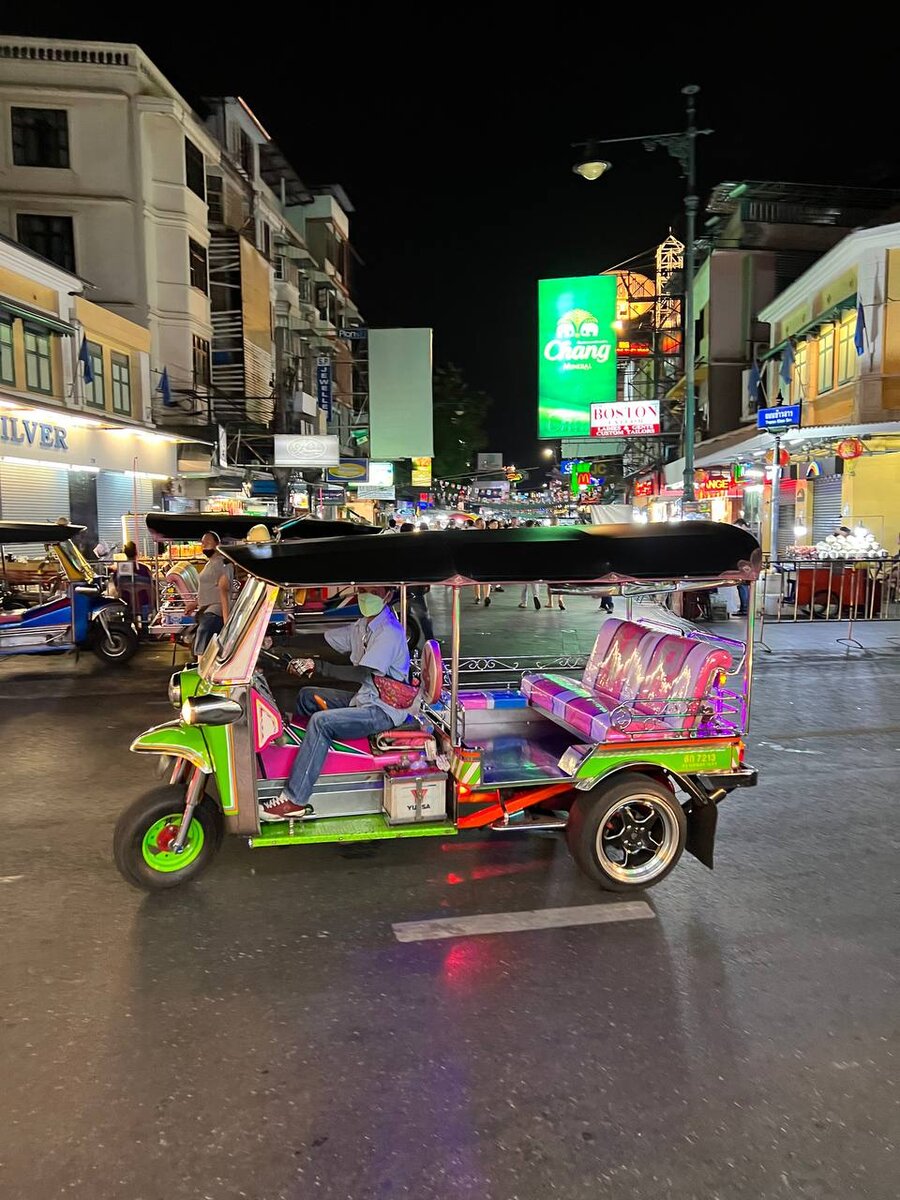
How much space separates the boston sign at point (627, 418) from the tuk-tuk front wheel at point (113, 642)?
16510 millimetres

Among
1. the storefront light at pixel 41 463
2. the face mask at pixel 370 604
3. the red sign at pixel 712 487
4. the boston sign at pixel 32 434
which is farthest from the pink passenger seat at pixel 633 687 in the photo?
the red sign at pixel 712 487

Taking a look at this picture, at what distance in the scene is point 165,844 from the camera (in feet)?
15.6

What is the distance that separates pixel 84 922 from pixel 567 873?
9.41 ft

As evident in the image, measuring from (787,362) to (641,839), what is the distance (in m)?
22.3

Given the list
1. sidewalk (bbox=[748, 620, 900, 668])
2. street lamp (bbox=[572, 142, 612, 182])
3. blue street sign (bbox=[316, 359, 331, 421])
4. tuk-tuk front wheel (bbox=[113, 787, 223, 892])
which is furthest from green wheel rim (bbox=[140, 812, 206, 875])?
blue street sign (bbox=[316, 359, 331, 421])

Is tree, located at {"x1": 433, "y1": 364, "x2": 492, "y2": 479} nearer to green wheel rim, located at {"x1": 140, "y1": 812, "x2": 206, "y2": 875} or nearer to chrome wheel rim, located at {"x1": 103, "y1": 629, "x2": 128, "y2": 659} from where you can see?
chrome wheel rim, located at {"x1": 103, "y1": 629, "x2": 128, "y2": 659}

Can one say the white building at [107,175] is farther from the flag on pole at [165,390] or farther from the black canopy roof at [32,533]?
the black canopy roof at [32,533]

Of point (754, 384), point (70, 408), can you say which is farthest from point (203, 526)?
point (754, 384)

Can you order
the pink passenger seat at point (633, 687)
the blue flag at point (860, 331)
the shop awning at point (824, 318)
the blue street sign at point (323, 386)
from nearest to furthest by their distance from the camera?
the pink passenger seat at point (633, 687)
the blue flag at point (860, 331)
the shop awning at point (824, 318)
the blue street sign at point (323, 386)

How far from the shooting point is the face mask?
5.21 m

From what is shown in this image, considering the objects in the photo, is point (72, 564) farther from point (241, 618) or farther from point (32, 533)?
point (241, 618)

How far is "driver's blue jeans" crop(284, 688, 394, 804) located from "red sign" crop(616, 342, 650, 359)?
30.4 metres

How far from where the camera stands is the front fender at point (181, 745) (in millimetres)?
4527

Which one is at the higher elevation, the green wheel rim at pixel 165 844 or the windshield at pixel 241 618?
the windshield at pixel 241 618
